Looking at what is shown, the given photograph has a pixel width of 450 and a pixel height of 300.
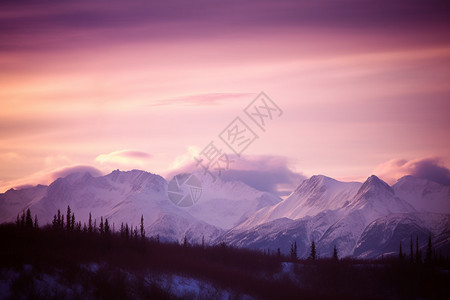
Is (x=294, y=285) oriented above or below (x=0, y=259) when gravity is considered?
below

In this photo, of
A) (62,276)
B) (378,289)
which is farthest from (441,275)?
(62,276)

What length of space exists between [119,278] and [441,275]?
115366 millimetres

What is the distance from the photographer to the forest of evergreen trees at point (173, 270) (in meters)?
103

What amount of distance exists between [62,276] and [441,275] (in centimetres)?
12647

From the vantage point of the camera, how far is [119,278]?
110m

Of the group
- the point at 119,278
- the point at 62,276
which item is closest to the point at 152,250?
the point at 119,278

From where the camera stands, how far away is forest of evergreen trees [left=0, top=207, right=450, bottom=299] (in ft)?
338

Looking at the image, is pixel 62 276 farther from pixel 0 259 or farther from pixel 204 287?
pixel 204 287

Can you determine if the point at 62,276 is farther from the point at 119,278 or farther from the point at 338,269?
the point at 338,269

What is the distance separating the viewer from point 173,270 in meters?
128

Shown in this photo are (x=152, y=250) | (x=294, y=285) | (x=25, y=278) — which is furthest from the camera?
(x=294, y=285)

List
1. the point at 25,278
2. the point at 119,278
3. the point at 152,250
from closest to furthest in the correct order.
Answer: the point at 25,278 → the point at 119,278 → the point at 152,250

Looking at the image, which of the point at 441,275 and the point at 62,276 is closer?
the point at 62,276

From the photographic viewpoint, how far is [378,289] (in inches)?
7288
